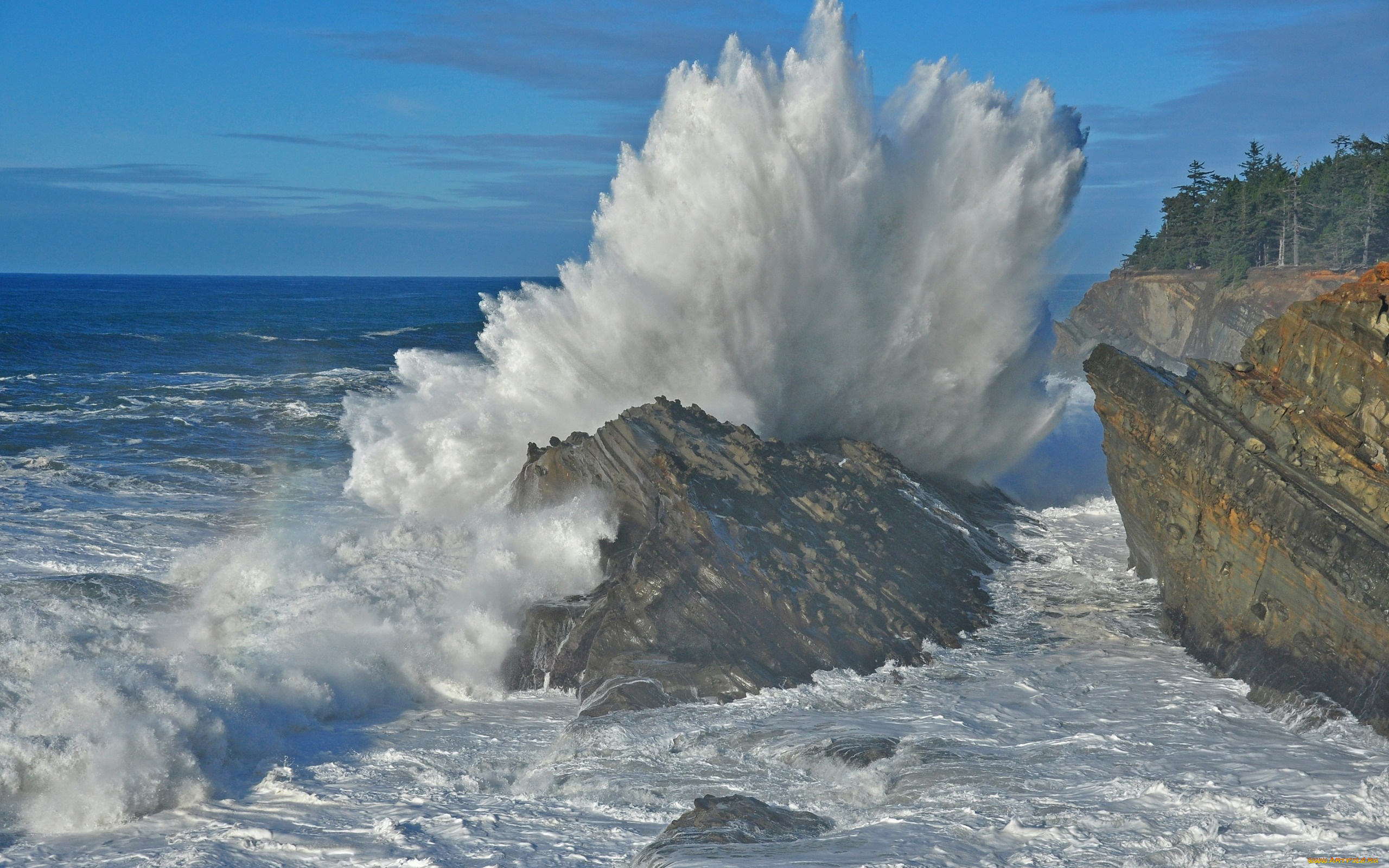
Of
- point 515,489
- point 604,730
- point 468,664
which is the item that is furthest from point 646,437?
point 604,730

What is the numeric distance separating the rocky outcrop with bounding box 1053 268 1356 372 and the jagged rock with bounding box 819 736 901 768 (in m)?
45.2

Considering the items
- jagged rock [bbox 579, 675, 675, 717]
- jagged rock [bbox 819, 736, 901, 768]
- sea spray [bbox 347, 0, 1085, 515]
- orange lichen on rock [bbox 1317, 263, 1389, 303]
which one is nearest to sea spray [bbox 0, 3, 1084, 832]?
sea spray [bbox 347, 0, 1085, 515]

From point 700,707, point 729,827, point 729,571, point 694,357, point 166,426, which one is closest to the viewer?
point 729,827

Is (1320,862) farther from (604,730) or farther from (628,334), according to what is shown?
(628,334)

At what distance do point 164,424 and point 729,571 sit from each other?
22528mm

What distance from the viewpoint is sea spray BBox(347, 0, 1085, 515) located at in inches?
683

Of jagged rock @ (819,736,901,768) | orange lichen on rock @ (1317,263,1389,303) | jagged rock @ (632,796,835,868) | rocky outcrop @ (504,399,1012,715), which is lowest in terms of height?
jagged rock @ (632,796,835,868)

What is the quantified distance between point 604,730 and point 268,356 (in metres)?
45.5

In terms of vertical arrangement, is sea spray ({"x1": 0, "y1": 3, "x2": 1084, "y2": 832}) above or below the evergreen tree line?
below

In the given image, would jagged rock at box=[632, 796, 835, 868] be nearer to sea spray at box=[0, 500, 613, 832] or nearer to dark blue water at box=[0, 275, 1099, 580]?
sea spray at box=[0, 500, 613, 832]

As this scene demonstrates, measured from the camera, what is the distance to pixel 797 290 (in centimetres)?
1764

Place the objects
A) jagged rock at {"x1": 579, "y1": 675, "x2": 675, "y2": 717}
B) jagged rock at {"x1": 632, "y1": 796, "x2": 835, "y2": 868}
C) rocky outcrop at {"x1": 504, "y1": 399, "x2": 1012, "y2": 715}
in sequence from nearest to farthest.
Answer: jagged rock at {"x1": 632, "y1": 796, "x2": 835, "y2": 868}, jagged rock at {"x1": 579, "y1": 675, "x2": 675, "y2": 717}, rocky outcrop at {"x1": 504, "y1": 399, "x2": 1012, "y2": 715}

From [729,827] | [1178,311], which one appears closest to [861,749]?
[729,827]

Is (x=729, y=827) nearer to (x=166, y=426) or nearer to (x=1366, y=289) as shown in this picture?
(x=1366, y=289)
